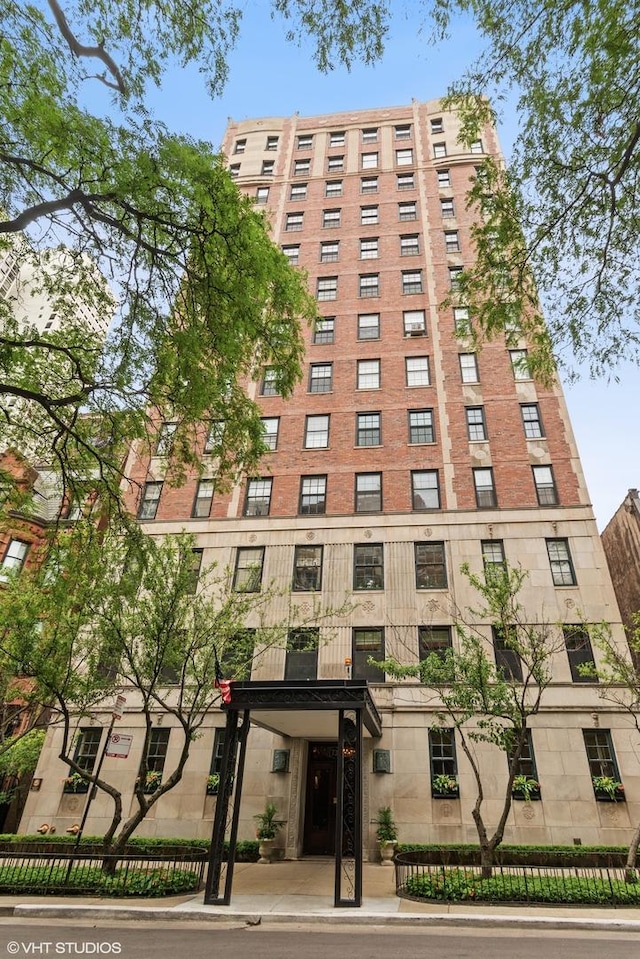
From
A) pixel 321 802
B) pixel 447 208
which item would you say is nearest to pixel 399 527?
pixel 321 802

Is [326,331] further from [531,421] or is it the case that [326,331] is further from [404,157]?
[404,157]

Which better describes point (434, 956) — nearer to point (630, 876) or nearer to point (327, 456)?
point (630, 876)

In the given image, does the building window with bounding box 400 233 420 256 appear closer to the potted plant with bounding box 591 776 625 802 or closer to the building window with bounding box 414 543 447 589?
the building window with bounding box 414 543 447 589

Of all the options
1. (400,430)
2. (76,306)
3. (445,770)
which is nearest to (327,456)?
(400,430)

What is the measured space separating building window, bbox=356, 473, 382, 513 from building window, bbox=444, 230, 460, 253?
1602cm

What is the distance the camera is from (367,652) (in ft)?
72.0

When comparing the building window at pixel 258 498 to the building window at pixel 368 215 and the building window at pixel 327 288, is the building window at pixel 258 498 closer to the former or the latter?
the building window at pixel 327 288

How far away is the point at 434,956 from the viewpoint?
8320 mm

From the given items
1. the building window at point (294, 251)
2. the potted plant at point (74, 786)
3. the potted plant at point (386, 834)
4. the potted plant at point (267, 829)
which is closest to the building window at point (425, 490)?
the potted plant at point (386, 834)

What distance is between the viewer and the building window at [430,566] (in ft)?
74.6

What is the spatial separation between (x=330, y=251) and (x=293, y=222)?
14.6ft

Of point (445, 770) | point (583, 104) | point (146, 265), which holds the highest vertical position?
point (583, 104)

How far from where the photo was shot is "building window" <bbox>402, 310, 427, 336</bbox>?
2980cm

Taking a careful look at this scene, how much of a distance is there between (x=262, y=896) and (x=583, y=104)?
1729 cm
